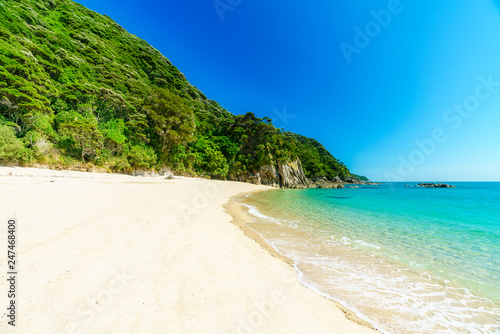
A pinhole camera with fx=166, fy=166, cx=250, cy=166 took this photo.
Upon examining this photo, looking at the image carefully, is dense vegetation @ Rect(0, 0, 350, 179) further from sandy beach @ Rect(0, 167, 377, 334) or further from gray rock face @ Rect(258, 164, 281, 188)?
sandy beach @ Rect(0, 167, 377, 334)

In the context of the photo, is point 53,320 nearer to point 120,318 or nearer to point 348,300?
point 120,318

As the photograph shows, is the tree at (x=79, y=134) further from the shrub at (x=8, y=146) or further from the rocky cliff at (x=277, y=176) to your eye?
the rocky cliff at (x=277, y=176)

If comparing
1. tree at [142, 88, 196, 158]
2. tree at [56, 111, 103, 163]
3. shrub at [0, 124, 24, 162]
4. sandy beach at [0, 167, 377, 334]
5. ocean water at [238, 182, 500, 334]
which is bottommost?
ocean water at [238, 182, 500, 334]

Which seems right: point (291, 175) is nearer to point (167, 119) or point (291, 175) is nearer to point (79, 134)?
point (167, 119)

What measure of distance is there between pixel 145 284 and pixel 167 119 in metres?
32.0

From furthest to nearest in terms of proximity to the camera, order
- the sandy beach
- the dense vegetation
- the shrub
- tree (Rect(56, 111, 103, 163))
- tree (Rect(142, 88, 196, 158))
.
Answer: tree (Rect(142, 88, 196, 158))
tree (Rect(56, 111, 103, 163))
the dense vegetation
the shrub
the sandy beach

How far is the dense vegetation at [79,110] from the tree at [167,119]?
167 mm

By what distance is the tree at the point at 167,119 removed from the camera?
1157 inches

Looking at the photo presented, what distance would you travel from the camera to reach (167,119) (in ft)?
98.2

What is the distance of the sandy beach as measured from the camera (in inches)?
79.0

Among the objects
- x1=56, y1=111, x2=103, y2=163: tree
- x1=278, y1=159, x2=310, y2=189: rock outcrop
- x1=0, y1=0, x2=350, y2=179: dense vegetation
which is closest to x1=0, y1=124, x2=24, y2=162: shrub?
x1=0, y1=0, x2=350, y2=179: dense vegetation

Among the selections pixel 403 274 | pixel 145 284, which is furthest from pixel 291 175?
pixel 145 284

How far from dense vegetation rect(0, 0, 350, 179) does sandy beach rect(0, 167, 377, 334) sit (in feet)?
57.2

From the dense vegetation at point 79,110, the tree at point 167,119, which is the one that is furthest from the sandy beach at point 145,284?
the tree at point 167,119
